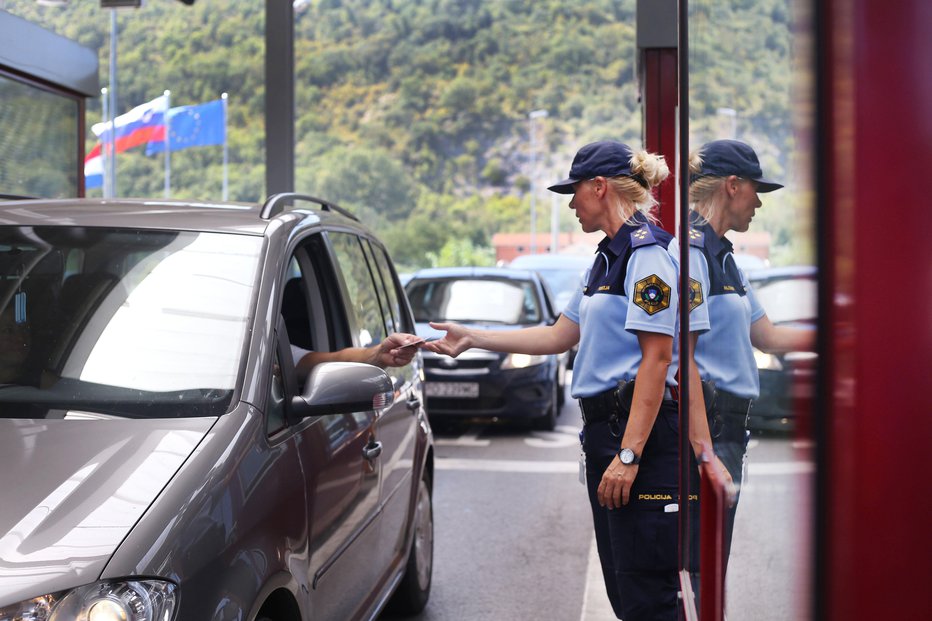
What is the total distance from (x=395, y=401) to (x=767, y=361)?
3.18 meters

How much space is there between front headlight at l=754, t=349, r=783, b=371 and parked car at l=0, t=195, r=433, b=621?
131 cm

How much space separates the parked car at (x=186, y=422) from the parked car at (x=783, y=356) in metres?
1.32

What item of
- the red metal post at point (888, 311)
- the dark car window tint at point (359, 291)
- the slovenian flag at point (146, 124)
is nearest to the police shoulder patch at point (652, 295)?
the dark car window tint at point (359, 291)

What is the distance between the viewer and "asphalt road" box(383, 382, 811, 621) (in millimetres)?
1251

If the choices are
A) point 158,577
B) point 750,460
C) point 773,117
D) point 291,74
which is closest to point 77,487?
point 158,577

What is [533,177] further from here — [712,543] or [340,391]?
[712,543]

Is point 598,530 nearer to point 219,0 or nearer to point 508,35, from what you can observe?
point 508,35

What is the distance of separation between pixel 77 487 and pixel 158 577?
1.10 ft

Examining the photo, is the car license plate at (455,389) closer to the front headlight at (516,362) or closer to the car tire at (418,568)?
the front headlight at (516,362)

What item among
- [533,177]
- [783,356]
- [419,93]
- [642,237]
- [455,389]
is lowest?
[455,389]

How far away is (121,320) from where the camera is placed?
3197mm

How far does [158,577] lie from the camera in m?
2.26

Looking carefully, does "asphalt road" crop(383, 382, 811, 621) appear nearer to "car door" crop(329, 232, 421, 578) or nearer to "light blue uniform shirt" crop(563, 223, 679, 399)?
"car door" crop(329, 232, 421, 578)

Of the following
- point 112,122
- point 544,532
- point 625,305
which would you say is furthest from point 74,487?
point 112,122
